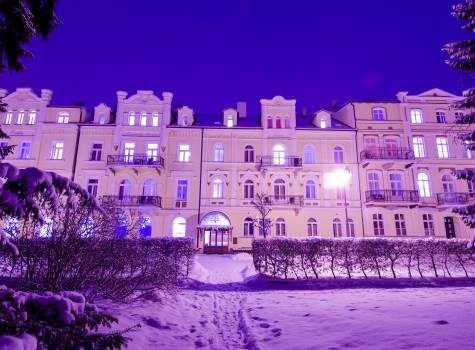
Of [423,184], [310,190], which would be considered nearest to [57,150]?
[310,190]

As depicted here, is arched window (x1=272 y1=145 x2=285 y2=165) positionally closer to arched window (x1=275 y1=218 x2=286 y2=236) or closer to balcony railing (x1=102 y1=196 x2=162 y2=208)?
arched window (x1=275 y1=218 x2=286 y2=236)

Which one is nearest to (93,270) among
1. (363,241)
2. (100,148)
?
(363,241)

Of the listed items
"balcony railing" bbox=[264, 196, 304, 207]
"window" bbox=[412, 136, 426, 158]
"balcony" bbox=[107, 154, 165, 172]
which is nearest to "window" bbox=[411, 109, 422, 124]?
"window" bbox=[412, 136, 426, 158]

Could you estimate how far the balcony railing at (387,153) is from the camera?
96.1 ft

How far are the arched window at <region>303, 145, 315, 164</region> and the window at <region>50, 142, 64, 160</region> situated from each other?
23165mm

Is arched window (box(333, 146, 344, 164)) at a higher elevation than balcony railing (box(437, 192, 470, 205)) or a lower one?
higher

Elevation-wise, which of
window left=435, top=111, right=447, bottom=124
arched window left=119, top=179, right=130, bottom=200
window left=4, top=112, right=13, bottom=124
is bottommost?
arched window left=119, top=179, right=130, bottom=200

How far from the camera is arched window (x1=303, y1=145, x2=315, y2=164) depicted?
1194 inches

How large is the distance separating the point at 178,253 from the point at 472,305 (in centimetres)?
1055

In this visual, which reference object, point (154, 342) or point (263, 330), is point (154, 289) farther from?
point (263, 330)

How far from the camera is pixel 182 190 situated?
2927 cm

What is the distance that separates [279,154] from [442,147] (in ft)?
52.2

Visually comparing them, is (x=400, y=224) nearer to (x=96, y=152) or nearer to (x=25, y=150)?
(x=96, y=152)

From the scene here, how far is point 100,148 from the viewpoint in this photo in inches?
1170
